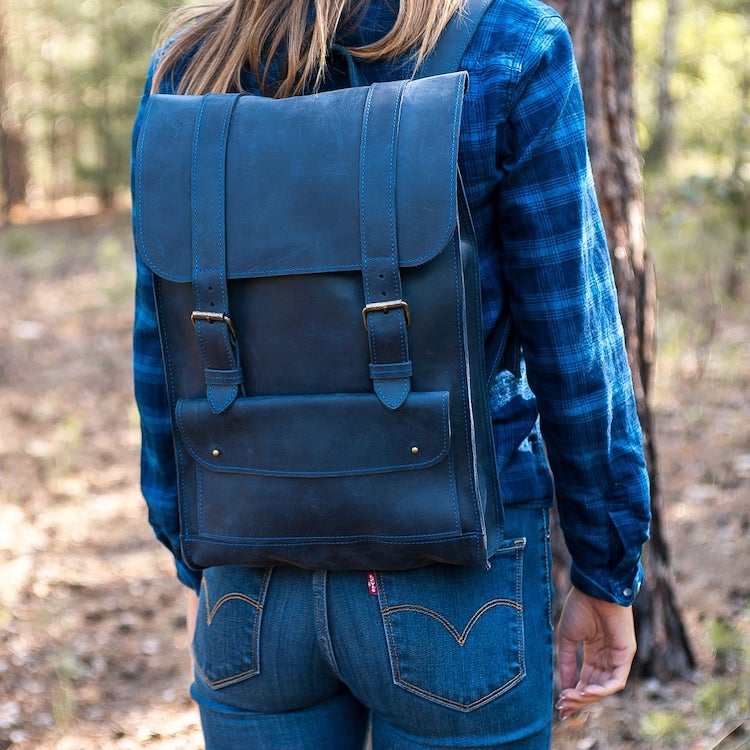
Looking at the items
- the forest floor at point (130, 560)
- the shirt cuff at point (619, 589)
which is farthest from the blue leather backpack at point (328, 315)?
the forest floor at point (130, 560)

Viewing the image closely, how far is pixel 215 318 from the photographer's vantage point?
1155 millimetres

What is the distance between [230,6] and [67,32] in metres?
12.6

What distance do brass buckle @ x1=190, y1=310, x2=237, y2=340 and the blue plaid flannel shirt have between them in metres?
0.23

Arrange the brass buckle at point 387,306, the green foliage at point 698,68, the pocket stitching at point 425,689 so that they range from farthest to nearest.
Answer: the green foliage at point 698,68 → the pocket stitching at point 425,689 → the brass buckle at point 387,306

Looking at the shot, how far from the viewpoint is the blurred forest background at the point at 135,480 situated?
113 inches

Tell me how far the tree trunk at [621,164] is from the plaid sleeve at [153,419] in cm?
133

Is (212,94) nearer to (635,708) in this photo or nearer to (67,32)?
(635,708)

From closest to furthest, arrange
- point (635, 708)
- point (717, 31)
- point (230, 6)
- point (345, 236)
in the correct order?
point (345, 236)
point (230, 6)
point (635, 708)
point (717, 31)

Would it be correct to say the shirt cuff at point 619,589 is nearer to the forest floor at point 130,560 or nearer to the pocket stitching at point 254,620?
the pocket stitching at point 254,620

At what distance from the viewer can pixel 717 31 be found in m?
12.4

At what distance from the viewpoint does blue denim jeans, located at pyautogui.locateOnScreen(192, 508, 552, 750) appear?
1.20m

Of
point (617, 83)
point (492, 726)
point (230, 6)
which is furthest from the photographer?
point (617, 83)

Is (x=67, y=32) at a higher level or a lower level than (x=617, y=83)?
higher

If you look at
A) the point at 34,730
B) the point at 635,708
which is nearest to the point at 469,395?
the point at 635,708
